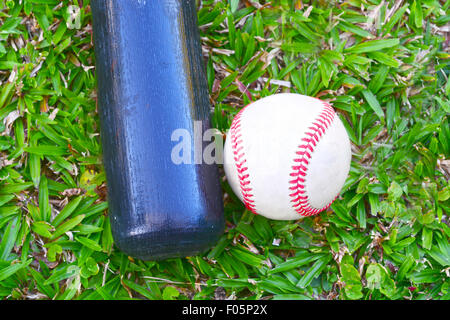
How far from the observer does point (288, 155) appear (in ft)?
7.06

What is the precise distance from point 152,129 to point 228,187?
2.16 feet

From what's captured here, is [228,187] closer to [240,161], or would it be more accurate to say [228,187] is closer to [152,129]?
[240,161]

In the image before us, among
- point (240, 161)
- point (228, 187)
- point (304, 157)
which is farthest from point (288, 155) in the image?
point (228, 187)

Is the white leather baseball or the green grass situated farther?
Result: the green grass

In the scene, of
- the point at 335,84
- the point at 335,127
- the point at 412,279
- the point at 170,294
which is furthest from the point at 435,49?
the point at 170,294

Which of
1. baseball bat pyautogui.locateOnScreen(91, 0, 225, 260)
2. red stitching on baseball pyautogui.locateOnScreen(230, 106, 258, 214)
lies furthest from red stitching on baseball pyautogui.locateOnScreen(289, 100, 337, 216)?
baseball bat pyautogui.locateOnScreen(91, 0, 225, 260)

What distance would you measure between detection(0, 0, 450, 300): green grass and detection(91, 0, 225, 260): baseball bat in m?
0.37

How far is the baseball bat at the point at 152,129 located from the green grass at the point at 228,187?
365 mm

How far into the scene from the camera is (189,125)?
7.34 feet

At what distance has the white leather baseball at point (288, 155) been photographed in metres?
2.16

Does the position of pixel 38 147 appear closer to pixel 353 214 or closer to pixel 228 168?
pixel 228 168

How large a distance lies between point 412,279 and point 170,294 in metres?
1.28

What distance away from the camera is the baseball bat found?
7.06 ft

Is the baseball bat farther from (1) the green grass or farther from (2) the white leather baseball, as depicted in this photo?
(1) the green grass
